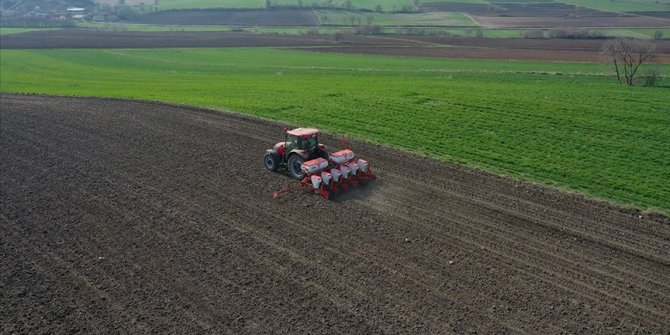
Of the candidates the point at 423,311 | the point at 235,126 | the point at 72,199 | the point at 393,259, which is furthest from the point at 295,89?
the point at 423,311

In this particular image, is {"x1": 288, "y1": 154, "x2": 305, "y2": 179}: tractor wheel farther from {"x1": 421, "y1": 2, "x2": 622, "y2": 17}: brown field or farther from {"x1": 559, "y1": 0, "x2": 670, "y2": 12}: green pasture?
{"x1": 559, "y1": 0, "x2": 670, "y2": 12}: green pasture

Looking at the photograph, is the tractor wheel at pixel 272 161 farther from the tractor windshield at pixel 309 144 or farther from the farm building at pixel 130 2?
the farm building at pixel 130 2

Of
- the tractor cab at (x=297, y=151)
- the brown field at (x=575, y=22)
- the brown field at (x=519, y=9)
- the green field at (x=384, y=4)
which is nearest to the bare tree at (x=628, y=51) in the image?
the tractor cab at (x=297, y=151)

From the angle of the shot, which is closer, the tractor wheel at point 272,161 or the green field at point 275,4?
the tractor wheel at point 272,161

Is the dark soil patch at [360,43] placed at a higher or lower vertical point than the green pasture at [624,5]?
lower

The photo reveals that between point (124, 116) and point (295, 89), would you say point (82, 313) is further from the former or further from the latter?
point (295, 89)

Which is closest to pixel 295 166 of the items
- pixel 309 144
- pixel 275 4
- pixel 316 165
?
pixel 309 144

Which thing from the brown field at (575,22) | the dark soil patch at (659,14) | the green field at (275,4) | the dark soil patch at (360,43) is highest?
the green field at (275,4)

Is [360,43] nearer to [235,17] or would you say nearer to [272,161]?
[235,17]
